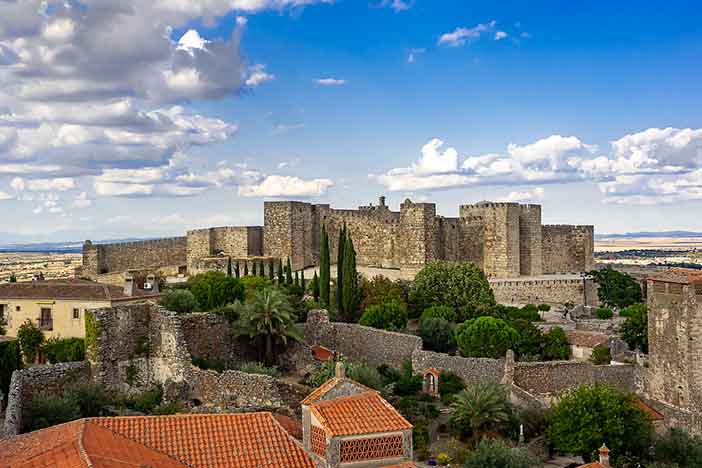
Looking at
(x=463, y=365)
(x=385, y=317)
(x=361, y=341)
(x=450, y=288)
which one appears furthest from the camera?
(x=450, y=288)

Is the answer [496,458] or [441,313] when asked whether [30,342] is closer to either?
[496,458]

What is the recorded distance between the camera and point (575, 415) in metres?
19.1

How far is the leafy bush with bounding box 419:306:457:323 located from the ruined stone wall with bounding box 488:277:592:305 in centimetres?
955

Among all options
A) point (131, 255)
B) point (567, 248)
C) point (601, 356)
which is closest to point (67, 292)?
point (131, 255)

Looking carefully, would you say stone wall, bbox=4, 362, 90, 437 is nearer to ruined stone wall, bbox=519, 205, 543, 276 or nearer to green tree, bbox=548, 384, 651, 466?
green tree, bbox=548, 384, 651, 466

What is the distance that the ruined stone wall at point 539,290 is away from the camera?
131ft

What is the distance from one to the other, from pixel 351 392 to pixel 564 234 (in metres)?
35.9

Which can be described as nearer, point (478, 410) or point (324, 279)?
point (478, 410)

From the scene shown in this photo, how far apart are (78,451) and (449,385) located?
14.2 meters

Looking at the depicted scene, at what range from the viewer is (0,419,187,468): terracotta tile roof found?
33.0 ft

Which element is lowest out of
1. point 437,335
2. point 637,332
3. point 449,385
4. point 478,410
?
point 449,385

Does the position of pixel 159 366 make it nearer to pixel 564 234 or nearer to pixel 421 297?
pixel 421 297

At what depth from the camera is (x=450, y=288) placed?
3350cm

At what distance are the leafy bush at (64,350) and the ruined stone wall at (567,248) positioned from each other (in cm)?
3101
